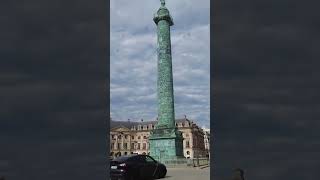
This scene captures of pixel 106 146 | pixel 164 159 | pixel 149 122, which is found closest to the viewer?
pixel 106 146

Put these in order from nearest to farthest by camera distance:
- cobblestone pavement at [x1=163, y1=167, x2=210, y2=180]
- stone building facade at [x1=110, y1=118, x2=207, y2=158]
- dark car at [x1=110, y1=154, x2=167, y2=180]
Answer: dark car at [x1=110, y1=154, x2=167, y2=180]
cobblestone pavement at [x1=163, y1=167, x2=210, y2=180]
stone building facade at [x1=110, y1=118, x2=207, y2=158]

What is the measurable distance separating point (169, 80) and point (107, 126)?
119 feet

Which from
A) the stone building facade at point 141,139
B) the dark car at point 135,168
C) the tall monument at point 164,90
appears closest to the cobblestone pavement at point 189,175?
the dark car at point 135,168

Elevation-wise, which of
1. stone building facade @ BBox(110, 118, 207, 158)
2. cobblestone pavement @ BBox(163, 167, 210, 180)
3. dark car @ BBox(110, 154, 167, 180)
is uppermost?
stone building facade @ BBox(110, 118, 207, 158)

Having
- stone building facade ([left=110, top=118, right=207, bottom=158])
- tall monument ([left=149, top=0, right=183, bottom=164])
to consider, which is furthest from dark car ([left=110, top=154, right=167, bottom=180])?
stone building facade ([left=110, top=118, right=207, bottom=158])

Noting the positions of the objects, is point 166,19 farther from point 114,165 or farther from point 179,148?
point 114,165

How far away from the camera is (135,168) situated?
17.0 m

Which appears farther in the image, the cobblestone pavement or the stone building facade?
the stone building facade

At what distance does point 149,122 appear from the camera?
150250 mm

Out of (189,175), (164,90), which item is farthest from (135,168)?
(164,90)

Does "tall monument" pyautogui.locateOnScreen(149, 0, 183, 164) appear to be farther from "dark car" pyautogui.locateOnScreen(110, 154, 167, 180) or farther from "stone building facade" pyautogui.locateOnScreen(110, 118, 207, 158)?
"stone building facade" pyautogui.locateOnScreen(110, 118, 207, 158)

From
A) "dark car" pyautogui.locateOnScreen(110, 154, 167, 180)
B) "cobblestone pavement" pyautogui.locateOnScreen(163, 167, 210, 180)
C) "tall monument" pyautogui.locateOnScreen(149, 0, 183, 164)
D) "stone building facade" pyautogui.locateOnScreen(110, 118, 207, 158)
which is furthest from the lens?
"stone building facade" pyautogui.locateOnScreen(110, 118, 207, 158)

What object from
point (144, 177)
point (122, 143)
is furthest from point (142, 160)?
point (122, 143)

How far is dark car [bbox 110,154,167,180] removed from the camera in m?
16.5
